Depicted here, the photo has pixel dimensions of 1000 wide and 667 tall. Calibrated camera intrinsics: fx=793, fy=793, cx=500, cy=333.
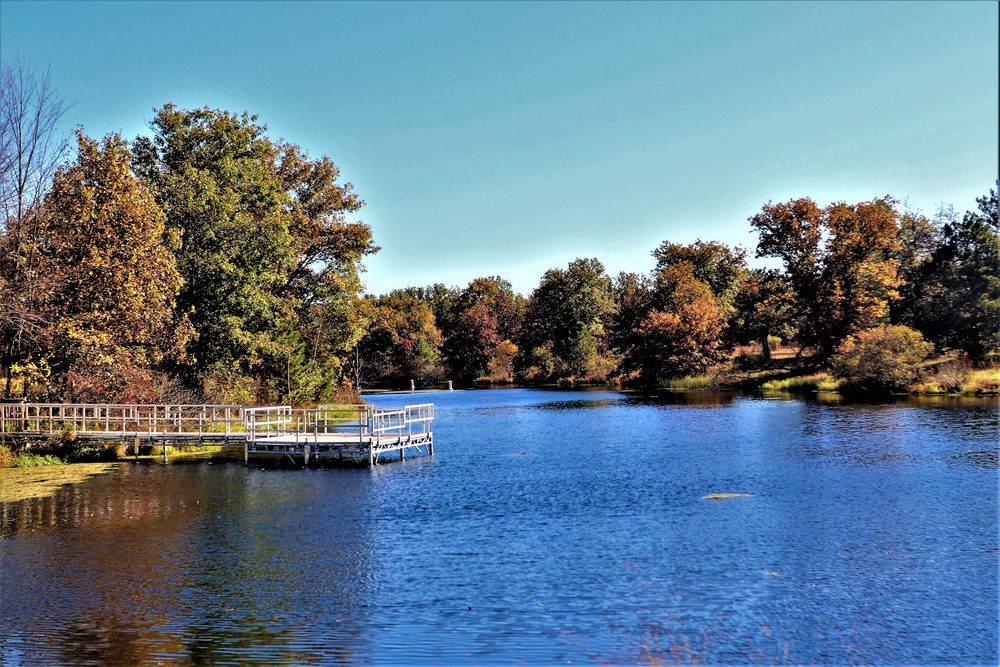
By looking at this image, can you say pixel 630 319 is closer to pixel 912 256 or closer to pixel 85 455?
pixel 912 256

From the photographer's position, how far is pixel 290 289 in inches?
2437

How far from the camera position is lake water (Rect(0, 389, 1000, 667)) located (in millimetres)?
14062

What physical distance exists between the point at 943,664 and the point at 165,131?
177ft

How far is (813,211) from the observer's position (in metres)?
83.1

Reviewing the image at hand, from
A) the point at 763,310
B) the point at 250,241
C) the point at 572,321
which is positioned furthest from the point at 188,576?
the point at 572,321

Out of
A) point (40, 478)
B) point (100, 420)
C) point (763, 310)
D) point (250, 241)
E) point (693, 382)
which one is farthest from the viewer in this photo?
point (763, 310)

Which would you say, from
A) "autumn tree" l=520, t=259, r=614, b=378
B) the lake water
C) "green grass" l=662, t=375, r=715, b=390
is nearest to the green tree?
"green grass" l=662, t=375, r=715, b=390

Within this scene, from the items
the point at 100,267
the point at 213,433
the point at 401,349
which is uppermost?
the point at 100,267

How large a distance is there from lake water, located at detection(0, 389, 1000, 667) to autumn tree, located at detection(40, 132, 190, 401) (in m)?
6.12

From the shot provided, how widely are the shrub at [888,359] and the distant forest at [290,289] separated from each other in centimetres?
26

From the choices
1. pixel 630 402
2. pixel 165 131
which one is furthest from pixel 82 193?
pixel 630 402

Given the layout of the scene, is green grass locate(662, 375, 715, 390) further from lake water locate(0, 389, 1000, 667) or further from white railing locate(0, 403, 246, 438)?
white railing locate(0, 403, 246, 438)

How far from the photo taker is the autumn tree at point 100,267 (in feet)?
121

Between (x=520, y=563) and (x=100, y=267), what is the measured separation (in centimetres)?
2776
